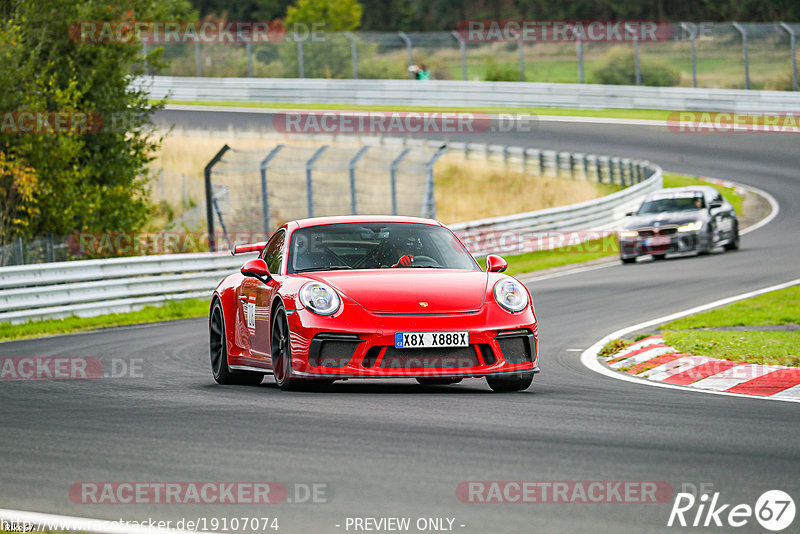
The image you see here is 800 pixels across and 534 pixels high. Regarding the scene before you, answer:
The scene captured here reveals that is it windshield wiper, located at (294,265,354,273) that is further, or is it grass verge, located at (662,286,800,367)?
grass verge, located at (662,286,800,367)

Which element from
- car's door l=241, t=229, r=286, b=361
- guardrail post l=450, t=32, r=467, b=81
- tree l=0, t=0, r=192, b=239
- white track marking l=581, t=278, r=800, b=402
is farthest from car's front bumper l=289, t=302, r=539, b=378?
guardrail post l=450, t=32, r=467, b=81

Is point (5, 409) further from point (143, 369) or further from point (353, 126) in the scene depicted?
point (353, 126)

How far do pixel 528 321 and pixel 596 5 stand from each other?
222 ft

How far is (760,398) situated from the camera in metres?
8.58

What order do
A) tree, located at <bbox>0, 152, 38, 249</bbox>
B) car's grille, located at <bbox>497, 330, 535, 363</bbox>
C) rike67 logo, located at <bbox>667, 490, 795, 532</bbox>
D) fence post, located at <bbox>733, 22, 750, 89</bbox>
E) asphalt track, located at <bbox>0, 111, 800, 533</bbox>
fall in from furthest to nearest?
fence post, located at <bbox>733, 22, 750, 89</bbox> < tree, located at <bbox>0, 152, 38, 249</bbox> < car's grille, located at <bbox>497, 330, 535, 363</bbox> < asphalt track, located at <bbox>0, 111, 800, 533</bbox> < rike67 logo, located at <bbox>667, 490, 795, 532</bbox>

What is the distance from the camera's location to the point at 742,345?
37.3 ft

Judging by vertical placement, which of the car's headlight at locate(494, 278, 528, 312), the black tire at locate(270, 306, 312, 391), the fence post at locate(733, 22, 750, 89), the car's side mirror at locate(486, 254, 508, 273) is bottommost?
the black tire at locate(270, 306, 312, 391)

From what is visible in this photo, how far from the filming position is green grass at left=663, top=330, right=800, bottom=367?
10477 mm

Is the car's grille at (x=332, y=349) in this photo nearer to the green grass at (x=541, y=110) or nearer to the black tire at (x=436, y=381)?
the black tire at (x=436, y=381)

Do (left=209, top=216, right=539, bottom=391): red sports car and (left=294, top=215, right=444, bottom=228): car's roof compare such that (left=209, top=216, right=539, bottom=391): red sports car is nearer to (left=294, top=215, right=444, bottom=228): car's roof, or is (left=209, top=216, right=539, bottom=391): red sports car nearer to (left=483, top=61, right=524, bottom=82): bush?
(left=294, top=215, right=444, bottom=228): car's roof

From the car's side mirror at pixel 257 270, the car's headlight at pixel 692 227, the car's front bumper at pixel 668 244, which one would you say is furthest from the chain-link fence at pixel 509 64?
the car's side mirror at pixel 257 270

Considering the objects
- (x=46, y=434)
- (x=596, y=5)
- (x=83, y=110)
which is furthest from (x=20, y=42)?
(x=596, y=5)

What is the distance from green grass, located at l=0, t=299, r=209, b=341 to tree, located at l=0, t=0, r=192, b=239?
3.29m

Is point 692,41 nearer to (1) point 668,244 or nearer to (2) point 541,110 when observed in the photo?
(2) point 541,110
